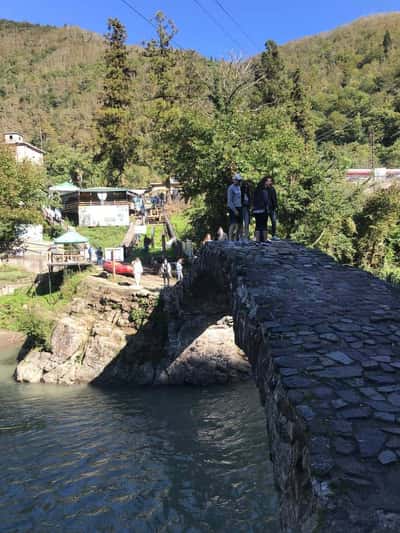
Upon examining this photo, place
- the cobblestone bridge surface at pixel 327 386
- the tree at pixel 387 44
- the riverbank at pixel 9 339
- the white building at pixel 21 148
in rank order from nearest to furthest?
1. the cobblestone bridge surface at pixel 327 386
2. the riverbank at pixel 9 339
3. the white building at pixel 21 148
4. the tree at pixel 387 44

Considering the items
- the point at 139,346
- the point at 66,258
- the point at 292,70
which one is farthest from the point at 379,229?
the point at 292,70

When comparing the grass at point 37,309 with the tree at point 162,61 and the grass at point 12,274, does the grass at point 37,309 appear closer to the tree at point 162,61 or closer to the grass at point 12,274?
the grass at point 12,274

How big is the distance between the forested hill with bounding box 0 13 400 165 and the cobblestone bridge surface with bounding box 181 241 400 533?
17.4 m

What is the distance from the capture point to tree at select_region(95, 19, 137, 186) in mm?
36969

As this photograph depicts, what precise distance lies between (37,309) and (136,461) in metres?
9.57

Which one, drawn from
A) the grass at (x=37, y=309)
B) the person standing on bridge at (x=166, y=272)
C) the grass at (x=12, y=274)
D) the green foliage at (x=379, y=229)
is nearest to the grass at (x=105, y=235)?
the grass at (x=12, y=274)

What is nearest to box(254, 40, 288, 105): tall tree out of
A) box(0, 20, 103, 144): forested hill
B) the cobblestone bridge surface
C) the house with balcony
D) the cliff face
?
the house with balcony

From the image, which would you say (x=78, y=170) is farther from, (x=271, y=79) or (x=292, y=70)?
(x=292, y=70)

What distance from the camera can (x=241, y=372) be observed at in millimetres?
16484

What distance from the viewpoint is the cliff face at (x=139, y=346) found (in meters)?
16.4

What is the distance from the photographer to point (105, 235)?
32.9 meters

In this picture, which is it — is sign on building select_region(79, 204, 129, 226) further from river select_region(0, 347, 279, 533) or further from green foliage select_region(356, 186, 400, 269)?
river select_region(0, 347, 279, 533)

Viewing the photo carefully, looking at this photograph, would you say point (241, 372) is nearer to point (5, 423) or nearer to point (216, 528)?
point (5, 423)

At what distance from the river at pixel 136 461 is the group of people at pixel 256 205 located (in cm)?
513
